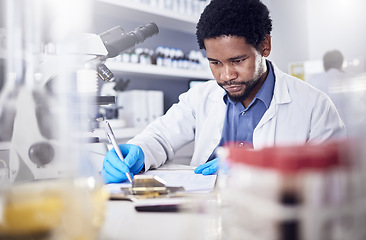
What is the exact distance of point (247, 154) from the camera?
0.29 meters

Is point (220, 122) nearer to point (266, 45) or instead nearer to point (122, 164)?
point (266, 45)

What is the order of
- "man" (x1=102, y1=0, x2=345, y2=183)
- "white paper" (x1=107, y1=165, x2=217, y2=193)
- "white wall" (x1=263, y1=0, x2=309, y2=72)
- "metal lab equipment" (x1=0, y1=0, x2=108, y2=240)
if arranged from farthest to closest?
"white wall" (x1=263, y1=0, x2=309, y2=72)
"man" (x1=102, y1=0, x2=345, y2=183)
"white paper" (x1=107, y1=165, x2=217, y2=193)
"metal lab equipment" (x1=0, y1=0, x2=108, y2=240)

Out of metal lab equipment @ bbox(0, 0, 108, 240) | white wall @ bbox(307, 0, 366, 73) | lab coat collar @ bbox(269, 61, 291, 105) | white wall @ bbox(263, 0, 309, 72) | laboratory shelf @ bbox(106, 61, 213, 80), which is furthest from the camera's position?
white wall @ bbox(307, 0, 366, 73)

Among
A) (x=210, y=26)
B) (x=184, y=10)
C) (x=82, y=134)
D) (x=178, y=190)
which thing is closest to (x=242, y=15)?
(x=210, y=26)

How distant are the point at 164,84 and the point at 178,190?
2314 millimetres

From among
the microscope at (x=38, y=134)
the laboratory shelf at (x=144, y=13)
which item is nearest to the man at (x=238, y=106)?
the microscope at (x=38, y=134)

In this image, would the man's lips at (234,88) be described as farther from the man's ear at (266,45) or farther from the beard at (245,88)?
the man's ear at (266,45)

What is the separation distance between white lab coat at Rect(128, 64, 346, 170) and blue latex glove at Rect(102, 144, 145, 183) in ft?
0.14

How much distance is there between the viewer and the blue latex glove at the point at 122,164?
0.92 metres

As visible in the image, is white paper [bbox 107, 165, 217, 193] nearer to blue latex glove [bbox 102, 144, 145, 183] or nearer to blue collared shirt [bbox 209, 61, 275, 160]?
blue latex glove [bbox 102, 144, 145, 183]

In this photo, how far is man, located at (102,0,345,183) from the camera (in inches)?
48.3

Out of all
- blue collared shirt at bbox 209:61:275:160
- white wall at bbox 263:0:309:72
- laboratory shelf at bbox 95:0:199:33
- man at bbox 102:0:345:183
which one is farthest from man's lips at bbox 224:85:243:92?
white wall at bbox 263:0:309:72

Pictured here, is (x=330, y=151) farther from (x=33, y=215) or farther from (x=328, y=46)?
(x=328, y=46)

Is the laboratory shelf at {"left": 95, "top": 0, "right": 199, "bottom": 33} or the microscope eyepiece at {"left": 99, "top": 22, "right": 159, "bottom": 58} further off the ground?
the laboratory shelf at {"left": 95, "top": 0, "right": 199, "bottom": 33}
